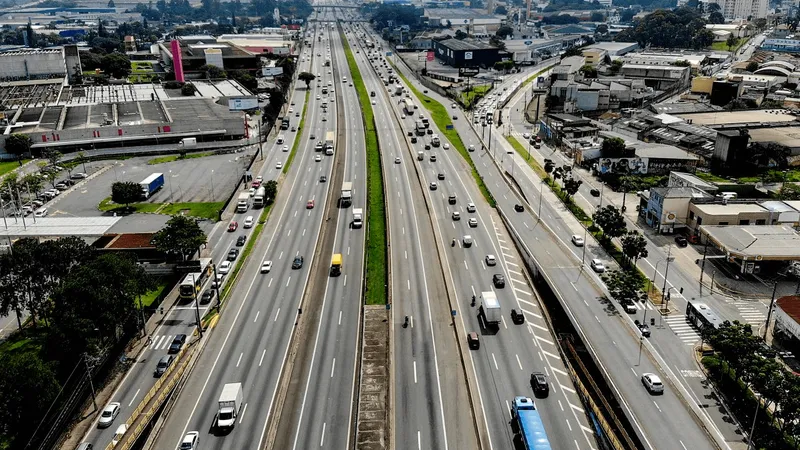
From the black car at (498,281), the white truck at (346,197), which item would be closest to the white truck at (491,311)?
the black car at (498,281)

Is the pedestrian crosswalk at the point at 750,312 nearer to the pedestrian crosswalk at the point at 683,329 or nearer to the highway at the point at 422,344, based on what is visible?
the pedestrian crosswalk at the point at 683,329

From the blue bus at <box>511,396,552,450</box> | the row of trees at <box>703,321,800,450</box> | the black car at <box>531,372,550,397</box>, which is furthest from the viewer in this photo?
the black car at <box>531,372,550,397</box>

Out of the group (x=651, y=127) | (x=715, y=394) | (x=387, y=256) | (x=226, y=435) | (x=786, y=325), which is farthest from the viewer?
(x=651, y=127)

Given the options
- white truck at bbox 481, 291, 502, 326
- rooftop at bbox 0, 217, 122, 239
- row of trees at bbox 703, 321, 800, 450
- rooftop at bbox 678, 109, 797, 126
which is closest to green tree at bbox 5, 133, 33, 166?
rooftop at bbox 0, 217, 122, 239

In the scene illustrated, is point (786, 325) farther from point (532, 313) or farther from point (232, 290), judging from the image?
point (232, 290)

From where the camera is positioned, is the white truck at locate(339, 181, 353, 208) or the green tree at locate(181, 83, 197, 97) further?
the green tree at locate(181, 83, 197, 97)

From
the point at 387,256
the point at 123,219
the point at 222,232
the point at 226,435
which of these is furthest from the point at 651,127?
the point at 226,435

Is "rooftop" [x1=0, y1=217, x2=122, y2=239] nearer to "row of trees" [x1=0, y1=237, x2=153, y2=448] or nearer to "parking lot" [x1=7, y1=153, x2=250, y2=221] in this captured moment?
"parking lot" [x1=7, y1=153, x2=250, y2=221]
